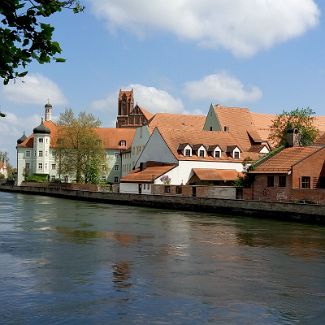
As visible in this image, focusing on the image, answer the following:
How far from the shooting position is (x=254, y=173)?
5353cm

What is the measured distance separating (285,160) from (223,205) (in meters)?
7.79

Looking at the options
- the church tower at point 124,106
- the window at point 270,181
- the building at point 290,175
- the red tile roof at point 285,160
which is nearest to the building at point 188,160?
the red tile roof at point 285,160

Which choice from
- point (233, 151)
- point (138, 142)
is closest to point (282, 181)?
point (233, 151)

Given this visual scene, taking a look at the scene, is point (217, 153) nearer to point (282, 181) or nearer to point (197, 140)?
point (197, 140)

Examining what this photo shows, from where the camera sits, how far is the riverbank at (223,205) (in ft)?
136

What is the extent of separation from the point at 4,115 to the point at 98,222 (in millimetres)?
30853

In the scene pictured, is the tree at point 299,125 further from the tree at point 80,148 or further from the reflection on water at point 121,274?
the reflection on water at point 121,274

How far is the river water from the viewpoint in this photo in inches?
500

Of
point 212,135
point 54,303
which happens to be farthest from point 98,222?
point 212,135

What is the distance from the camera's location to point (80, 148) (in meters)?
95.4

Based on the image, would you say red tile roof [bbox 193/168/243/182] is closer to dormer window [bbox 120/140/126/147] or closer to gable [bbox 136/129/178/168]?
gable [bbox 136/129/178/168]

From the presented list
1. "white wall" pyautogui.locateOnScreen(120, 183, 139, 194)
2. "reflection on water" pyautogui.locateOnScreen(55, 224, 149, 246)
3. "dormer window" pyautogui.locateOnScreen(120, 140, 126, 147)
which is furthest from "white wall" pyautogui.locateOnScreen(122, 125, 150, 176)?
"reflection on water" pyautogui.locateOnScreen(55, 224, 149, 246)

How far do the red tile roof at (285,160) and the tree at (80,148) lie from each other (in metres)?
46.6

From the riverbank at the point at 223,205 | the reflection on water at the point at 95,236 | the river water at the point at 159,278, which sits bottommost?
the river water at the point at 159,278
